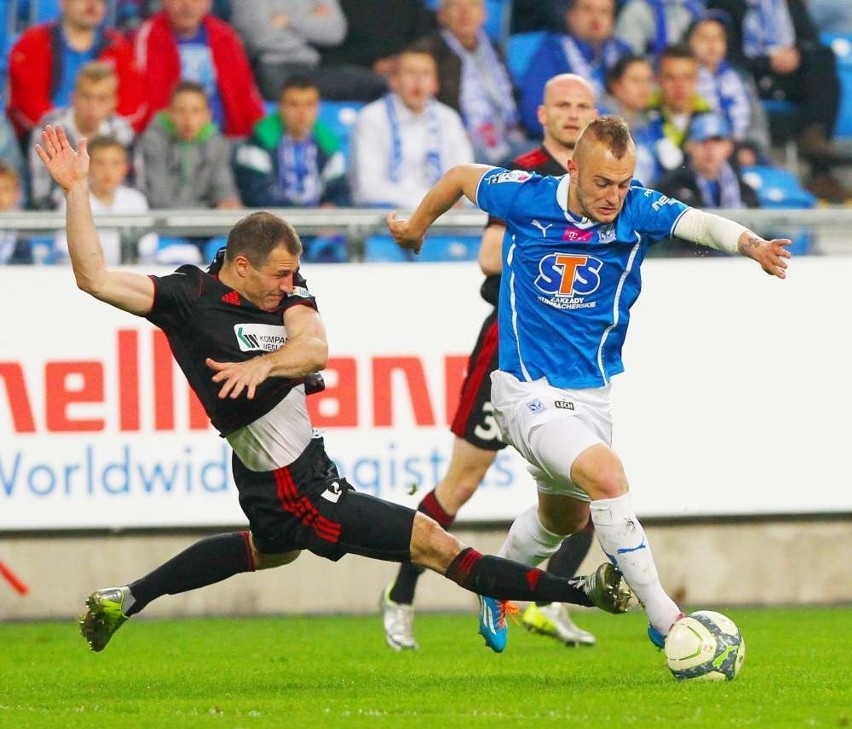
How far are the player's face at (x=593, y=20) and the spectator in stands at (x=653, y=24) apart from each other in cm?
53

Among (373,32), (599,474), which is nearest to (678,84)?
(373,32)

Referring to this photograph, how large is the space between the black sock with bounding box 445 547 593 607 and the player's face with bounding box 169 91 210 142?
21.4 feet

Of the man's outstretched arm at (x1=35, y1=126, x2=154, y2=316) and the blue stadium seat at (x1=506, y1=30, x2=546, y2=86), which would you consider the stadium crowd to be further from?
the man's outstretched arm at (x1=35, y1=126, x2=154, y2=316)

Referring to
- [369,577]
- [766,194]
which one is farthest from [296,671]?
[766,194]

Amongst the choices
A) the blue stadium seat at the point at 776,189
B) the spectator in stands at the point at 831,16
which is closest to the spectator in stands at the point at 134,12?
the blue stadium seat at the point at 776,189

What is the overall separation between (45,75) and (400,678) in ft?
24.7

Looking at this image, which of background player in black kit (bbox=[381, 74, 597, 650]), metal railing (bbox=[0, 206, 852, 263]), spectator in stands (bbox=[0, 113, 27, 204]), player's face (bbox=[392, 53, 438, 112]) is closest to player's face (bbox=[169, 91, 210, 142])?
spectator in stands (bbox=[0, 113, 27, 204])

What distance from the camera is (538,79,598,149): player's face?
28.6ft

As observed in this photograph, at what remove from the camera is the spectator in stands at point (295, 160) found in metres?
12.8

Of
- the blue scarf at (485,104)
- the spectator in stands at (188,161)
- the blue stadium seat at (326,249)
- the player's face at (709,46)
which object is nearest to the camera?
the blue stadium seat at (326,249)

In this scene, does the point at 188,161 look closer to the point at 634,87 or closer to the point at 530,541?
the point at 634,87

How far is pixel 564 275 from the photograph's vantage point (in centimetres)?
714

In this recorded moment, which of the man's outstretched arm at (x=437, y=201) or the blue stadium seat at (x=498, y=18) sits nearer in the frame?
the man's outstretched arm at (x=437, y=201)

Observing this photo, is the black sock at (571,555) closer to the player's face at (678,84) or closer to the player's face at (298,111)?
the player's face at (298,111)
